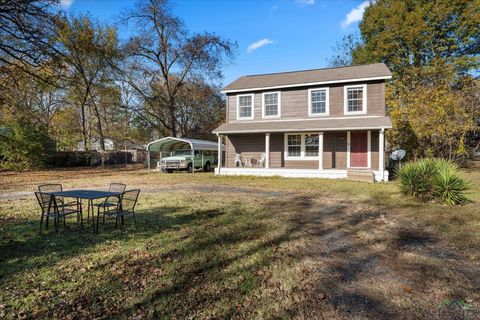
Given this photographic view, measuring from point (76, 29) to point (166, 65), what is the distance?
8098mm

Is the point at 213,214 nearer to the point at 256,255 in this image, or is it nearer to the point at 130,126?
the point at 256,255

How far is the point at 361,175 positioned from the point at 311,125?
3758mm

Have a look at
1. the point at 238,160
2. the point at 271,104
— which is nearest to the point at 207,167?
the point at 238,160

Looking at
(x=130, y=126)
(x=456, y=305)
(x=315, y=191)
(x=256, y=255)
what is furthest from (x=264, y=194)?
(x=130, y=126)

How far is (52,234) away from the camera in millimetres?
Answer: 5695

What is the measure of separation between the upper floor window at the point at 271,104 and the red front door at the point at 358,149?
15.5ft

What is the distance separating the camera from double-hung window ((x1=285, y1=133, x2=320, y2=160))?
1719cm

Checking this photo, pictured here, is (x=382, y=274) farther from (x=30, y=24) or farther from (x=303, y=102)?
(x=30, y=24)

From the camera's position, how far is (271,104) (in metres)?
18.4

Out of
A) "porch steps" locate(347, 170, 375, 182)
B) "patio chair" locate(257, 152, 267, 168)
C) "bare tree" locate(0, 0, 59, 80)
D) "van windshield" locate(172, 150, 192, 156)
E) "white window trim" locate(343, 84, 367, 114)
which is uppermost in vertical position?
"bare tree" locate(0, 0, 59, 80)

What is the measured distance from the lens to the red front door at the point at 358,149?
16.2 meters

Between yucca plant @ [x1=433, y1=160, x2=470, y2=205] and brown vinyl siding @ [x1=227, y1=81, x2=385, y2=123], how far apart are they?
7830 millimetres

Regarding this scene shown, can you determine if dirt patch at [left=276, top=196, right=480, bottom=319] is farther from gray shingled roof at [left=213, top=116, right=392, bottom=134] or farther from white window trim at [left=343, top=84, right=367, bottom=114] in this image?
white window trim at [left=343, top=84, right=367, bottom=114]

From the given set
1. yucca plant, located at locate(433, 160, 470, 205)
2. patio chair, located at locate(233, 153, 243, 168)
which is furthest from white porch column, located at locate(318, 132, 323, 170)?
yucca plant, located at locate(433, 160, 470, 205)
